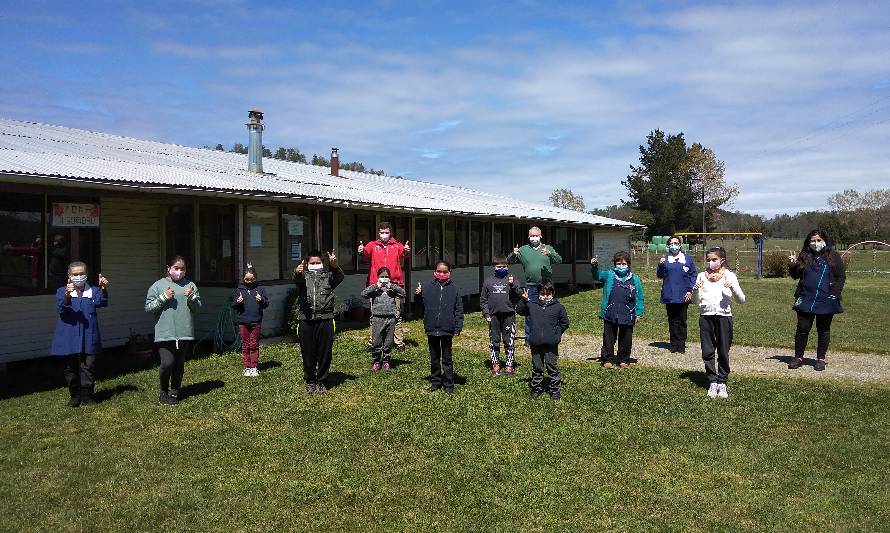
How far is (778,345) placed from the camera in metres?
11.2

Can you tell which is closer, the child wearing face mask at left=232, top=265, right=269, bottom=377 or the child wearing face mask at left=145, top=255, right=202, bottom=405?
the child wearing face mask at left=145, top=255, right=202, bottom=405

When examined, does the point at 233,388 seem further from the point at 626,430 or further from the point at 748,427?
the point at 748,427

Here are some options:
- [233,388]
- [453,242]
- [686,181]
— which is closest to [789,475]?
[233,388]

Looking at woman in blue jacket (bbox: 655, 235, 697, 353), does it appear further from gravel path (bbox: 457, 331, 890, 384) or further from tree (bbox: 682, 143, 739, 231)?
tree (bbox: 682, 143, 739, 231)

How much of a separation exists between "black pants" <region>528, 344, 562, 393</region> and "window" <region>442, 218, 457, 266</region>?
36.6 ft

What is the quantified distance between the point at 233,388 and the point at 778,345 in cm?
890

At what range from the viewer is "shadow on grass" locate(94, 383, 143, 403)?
7.30m

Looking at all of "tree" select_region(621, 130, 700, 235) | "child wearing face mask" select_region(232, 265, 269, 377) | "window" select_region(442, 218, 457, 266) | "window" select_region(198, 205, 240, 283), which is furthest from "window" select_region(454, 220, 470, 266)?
"tree" select_region(621, 130, 700, 235)

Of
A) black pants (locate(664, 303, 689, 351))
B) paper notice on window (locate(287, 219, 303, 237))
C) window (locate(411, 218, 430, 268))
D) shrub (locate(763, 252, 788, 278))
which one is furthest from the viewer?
shrub (locate(763, 252, 788, 278))

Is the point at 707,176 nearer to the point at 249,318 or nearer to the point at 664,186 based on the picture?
the point at 664,186

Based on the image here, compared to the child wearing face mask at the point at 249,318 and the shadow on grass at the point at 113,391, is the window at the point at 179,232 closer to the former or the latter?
the child wearing face mask at the point at 249,318

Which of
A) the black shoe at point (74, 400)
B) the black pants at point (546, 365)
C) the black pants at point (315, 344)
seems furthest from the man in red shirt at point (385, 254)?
the black shoe at point (74, 400)

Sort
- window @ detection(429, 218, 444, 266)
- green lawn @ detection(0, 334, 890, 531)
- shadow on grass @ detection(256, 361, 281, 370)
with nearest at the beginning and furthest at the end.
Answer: green lawn @ detection(0, 334, 890, 531) < shadow on grass @ detection(256, 361, 281, 370) < window @ detection(429, 218, 444, 266)

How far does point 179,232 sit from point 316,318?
478 cm
